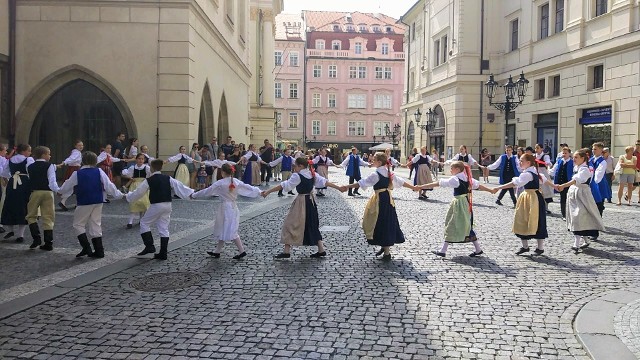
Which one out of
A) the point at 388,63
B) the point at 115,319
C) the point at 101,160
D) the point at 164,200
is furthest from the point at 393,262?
the point at 388,63

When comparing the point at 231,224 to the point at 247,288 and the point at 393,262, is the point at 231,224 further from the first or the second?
the point at 393,262

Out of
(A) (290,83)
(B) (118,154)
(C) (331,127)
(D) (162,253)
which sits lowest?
(D) (162,253)

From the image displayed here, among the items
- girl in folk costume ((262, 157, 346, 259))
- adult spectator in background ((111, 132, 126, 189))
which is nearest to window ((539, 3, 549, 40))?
adult spectator in background ((111, 132, 126, 189))

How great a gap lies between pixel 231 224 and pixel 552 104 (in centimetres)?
2400

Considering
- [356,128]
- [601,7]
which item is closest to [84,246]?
[601,7]

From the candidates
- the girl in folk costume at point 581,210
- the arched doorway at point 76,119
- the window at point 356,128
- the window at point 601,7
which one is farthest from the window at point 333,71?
the girl in folk costume at point 581,210

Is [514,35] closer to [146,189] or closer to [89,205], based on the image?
[146,189]

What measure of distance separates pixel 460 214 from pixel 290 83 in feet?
219

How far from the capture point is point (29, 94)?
59.3 feet

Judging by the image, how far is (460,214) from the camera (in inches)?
352

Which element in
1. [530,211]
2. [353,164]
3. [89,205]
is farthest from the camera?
[353,164]

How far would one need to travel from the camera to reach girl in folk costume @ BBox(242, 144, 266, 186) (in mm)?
21266

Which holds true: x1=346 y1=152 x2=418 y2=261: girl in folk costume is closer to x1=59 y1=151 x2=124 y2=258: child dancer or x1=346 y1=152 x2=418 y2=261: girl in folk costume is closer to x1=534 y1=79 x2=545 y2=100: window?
x1=59 y1=151 x2=124 y2=258: child dancer

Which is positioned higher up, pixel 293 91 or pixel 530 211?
pixel 293 91
